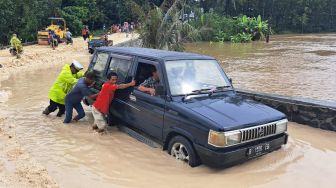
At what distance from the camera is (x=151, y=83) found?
700 cm

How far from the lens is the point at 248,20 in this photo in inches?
1950

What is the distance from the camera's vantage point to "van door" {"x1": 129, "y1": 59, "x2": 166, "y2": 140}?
6.55 metres

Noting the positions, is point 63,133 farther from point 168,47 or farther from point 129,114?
point 168,47

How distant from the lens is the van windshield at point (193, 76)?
658 cm

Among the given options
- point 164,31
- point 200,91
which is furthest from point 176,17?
point 200,91

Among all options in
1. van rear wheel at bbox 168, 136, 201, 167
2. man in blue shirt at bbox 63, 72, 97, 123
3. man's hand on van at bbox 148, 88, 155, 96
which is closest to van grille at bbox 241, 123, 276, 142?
van rear wheel at bbox 168, 136, 201, 167

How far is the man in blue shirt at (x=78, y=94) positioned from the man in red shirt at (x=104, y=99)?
449mm

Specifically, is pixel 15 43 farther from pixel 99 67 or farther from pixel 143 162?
pixel 143 162

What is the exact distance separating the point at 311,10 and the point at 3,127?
65275 mm

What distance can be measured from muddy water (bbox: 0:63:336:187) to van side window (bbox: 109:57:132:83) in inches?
46.1

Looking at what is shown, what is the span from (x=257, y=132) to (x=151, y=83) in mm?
2137

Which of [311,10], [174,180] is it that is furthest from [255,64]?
[311,10]

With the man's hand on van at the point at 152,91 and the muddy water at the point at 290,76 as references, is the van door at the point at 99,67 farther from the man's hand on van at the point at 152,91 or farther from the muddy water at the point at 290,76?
the muddy water at the point at 290,76

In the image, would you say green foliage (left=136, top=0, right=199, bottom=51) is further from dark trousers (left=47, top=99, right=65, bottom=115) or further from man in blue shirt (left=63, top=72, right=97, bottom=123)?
man in blue shirt (left=63, top=72, right=97, bottom=123)
